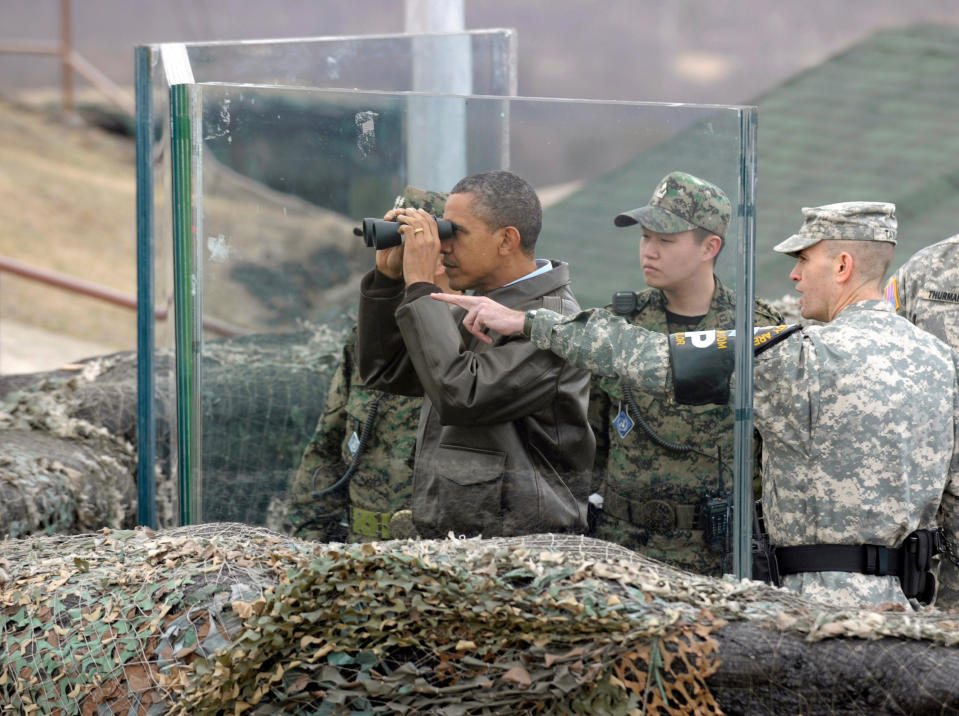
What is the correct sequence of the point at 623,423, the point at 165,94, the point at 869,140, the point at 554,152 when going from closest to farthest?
the point at 623,423
the point at 165,94
the point at 554,152
the point at 869,140

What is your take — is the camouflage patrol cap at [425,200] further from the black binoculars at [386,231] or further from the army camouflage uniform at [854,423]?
the army camouflage uniform at [854,423]

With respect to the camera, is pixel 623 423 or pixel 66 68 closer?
pixel 623 423

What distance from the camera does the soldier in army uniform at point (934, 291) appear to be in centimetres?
361

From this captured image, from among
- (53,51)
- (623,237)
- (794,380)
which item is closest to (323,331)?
(623,237)

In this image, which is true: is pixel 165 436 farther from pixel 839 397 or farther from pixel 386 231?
pixel 839 397

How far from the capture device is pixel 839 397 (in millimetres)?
2875

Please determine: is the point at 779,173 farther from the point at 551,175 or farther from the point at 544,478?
the point at 544,478

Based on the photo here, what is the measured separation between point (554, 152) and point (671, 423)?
987 mm

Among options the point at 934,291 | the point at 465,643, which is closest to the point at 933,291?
the point at 934,291

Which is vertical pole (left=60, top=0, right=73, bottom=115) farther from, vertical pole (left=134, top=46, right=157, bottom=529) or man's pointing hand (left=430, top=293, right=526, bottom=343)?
man's pointing hand (left=430, top=293, right=526, bottom=343)

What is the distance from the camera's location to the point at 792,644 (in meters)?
2.33

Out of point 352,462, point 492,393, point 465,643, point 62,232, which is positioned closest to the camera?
point 465,643

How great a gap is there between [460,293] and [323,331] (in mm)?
1504

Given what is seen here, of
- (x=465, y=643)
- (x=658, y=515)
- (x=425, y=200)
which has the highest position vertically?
(x=425, y=200)
